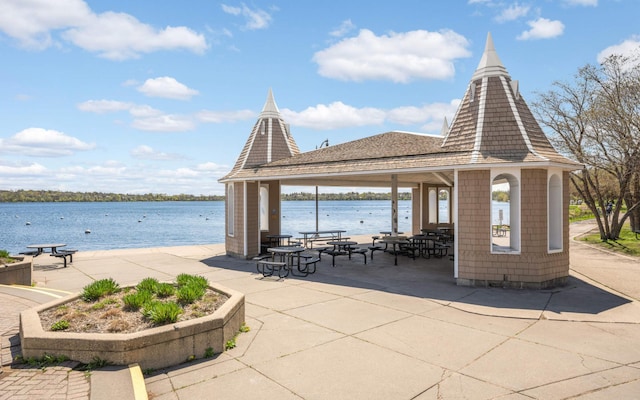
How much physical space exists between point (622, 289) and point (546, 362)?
21.8 ft

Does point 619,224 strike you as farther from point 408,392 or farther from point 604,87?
point 408,392

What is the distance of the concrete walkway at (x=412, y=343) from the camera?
4.62 metres

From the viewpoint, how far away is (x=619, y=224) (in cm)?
2186

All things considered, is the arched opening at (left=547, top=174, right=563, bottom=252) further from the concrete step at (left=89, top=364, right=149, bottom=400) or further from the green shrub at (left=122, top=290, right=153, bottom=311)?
the concrete step at (left=89, top=364, right=149, bottom=400)

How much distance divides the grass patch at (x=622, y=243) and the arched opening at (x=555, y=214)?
9183 millimetres

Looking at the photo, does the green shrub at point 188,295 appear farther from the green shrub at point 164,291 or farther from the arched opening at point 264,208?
the arched opening at point 264,208

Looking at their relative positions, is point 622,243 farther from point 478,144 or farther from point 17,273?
point 17,273

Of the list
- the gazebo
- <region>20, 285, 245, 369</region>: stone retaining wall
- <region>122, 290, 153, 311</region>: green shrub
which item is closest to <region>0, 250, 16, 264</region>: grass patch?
<region>20, 285, 245, 369</region>: stone retaining wall

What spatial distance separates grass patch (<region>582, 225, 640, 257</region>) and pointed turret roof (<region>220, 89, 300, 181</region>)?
15.2 meters

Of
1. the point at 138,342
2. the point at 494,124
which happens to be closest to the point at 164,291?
the point at 138,342

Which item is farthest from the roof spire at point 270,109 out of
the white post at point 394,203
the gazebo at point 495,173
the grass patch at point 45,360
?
the grass patch at point 45,360

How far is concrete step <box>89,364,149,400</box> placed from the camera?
4.08 meters

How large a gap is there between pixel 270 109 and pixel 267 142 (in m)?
1.67

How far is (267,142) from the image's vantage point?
17.2m
